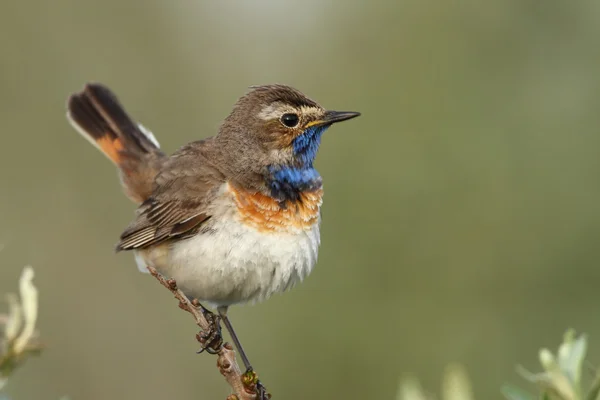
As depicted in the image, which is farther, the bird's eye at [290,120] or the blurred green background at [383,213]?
the blurred green background at [383,213]

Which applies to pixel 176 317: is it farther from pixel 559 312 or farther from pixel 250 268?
pixel 250 268

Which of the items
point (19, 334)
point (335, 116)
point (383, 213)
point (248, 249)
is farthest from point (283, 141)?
point (383, 213)

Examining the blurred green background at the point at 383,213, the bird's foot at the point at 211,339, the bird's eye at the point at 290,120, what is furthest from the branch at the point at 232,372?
the blurred green background at the point at 383,213

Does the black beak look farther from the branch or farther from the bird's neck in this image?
the branch

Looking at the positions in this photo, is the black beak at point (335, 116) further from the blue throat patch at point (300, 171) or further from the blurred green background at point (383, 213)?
the blurred green background at point (383, 213)

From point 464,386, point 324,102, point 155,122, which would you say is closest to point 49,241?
point 155,122

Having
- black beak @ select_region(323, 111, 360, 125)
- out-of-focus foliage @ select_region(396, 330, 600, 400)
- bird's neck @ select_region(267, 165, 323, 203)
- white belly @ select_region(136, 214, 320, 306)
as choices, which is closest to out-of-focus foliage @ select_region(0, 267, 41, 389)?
out-of-focus foliage @ select_region(396, 330, 600, 400)
